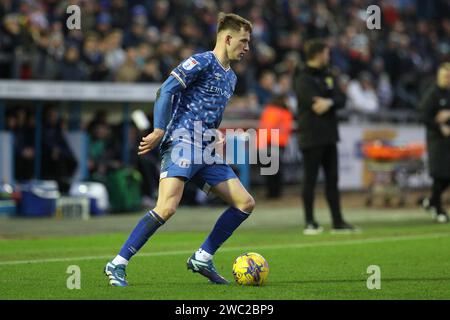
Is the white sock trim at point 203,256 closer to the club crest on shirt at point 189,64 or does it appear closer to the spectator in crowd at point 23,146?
the club crest on shirt at point 189,64

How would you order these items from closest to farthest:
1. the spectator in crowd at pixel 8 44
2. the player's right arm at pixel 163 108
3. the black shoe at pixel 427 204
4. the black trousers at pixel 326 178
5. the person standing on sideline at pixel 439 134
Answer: the player's right arm at pixel 163 108
the black trousers at pixel 326 178
the person standing on sideline at pixel 439 134
the black shoe at pixel 427 204
the spectator in crowd at pixel 8 44

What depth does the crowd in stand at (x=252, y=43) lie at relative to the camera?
2065 cm

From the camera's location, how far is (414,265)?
37.3 feet

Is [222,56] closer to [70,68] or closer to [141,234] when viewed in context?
[141,234]

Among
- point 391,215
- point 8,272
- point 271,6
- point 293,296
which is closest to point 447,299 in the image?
point 293,296

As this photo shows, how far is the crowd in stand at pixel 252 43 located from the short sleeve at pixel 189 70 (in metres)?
8.10

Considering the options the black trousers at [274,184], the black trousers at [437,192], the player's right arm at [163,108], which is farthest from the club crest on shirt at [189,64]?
the black trousers at [274,184]

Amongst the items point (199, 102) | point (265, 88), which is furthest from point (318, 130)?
point (265, 88)

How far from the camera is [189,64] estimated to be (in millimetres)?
9461

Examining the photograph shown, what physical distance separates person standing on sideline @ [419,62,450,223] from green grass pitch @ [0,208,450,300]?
1.64 ft

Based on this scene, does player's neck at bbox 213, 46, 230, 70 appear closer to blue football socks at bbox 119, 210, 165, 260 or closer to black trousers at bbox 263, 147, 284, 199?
blue football socks at bbox 119, 210, 165, 260

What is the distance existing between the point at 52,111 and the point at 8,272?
396 inches

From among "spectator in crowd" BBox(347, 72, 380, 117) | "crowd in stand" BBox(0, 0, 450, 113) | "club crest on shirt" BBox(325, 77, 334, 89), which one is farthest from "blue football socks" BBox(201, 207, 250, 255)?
"spectator in crowd" BBox(347, 72, 380, 117)
